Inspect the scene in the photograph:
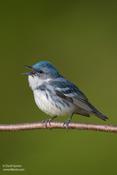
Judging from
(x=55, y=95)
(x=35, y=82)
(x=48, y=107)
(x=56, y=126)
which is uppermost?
(x=35, y=82)

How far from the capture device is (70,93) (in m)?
7.33

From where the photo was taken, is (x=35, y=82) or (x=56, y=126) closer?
(x=56, y=126)

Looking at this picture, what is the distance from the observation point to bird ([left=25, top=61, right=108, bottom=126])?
7.06m

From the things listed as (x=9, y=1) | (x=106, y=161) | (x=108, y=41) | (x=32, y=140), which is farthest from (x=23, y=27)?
(x=106, y=161)

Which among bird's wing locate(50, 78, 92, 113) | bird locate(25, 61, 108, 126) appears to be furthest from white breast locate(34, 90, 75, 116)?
bird's wing locate(50, 78, 92, 113)

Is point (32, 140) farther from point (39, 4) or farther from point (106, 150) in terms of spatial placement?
point (39, 4)

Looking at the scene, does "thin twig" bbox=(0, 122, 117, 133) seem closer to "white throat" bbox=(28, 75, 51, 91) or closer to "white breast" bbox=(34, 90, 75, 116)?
"white breast" bbox=(34, 90, 75, 116)

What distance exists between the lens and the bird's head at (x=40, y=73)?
728 cm

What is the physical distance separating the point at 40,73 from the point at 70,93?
13.7 inches

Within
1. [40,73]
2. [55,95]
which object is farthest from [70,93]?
[40,73]

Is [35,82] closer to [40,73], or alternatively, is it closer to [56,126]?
[40,73]

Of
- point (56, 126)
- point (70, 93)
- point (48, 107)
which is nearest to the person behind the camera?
point (56, 126)

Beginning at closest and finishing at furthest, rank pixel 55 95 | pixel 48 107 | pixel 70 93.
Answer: pixel 48 107 < pixel 55 95 < pixel 70 93

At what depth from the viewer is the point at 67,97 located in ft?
23.9
